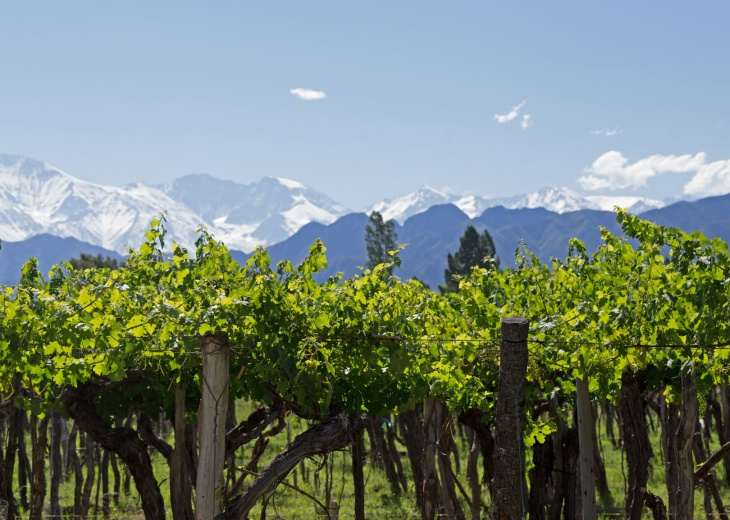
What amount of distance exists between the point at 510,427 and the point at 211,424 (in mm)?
2258

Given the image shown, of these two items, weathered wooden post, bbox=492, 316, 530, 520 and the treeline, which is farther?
the treeline

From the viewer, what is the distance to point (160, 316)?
5922 millimetres

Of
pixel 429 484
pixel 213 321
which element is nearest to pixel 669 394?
pixel 429 484

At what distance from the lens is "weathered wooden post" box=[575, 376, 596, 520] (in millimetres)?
7910

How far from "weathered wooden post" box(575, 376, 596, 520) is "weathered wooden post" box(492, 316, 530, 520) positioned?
242cm

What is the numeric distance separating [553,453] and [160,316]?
19.9ft

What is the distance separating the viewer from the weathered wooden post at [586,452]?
26.0ft

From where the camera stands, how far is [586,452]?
809 cm

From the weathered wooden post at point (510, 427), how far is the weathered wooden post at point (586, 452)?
2423 mm

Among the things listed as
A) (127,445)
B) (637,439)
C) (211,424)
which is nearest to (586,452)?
(637,439)

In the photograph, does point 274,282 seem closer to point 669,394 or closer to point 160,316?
point 160,316

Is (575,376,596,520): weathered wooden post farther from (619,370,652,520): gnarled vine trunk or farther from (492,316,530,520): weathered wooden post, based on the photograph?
(492,316,530,520): weathered wooden post

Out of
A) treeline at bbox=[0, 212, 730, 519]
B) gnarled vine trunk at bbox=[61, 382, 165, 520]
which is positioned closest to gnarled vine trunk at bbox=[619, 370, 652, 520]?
treeline at bbox=[0, 212, 730, 519]

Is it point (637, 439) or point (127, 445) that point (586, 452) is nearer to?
point (637, 439)
